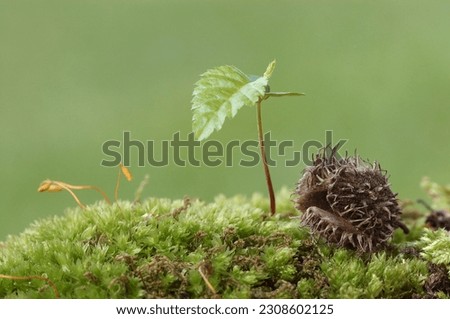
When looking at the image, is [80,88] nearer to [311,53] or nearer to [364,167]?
[311,53]

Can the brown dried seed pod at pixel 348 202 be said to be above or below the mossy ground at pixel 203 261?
above

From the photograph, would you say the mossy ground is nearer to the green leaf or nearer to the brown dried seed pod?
the brown dried seed pod

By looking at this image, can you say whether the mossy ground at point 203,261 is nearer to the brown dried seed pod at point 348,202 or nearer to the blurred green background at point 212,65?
the brown dried seed pod at point 348,202

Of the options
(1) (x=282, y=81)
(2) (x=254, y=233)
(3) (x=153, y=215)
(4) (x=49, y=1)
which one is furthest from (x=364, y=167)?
(4) (x=49, y=1)

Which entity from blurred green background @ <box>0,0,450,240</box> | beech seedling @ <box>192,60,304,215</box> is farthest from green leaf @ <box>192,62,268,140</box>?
blurred green background @ <box>0,0,450,240</box>

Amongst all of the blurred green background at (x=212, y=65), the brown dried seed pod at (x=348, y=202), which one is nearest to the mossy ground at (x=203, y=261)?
the brown dried seed pod at (x=348, y=202)

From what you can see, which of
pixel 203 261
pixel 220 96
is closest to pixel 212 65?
pixel 220 96
